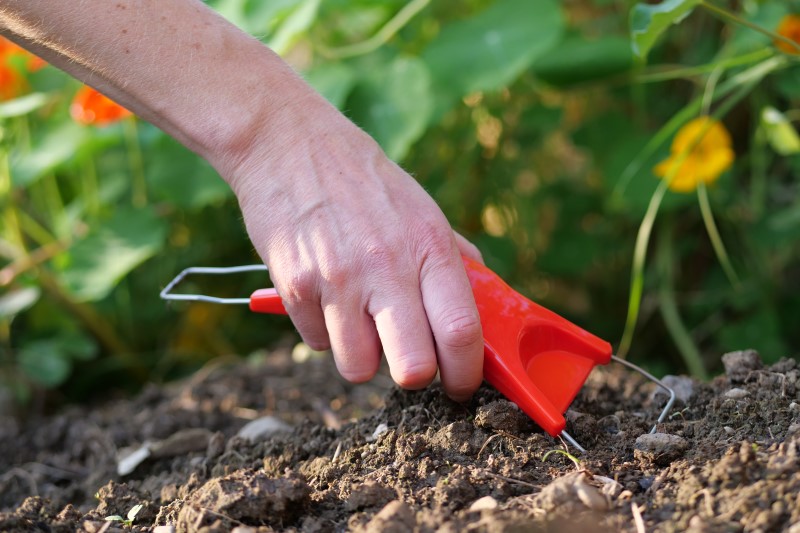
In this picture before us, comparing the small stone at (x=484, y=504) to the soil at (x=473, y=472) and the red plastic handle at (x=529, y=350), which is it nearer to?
the soil at (x=473, y=472)

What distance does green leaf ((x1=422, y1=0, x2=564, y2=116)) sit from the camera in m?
1.69

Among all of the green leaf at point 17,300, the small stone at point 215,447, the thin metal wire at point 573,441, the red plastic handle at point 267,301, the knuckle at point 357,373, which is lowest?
the green leaf at point 17,300

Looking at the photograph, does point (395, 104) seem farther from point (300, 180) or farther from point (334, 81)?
point (300, 180)

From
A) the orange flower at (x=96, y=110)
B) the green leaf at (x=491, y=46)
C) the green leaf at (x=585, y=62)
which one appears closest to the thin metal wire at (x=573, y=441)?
the green leaf at (x=491, y=46)

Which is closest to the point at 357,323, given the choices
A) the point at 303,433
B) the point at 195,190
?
the point at 303,433

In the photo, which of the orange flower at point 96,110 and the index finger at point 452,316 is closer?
the index finger at point 452,316

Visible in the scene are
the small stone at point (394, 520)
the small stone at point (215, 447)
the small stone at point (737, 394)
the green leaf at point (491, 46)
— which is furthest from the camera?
the green leaf at point (491, 46)

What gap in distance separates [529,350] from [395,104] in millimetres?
890

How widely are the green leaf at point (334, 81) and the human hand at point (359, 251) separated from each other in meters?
0.83

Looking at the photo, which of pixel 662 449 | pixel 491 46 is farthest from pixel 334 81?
pixel 662 449

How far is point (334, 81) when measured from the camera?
71.0 inches

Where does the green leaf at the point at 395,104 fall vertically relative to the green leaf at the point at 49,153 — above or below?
above

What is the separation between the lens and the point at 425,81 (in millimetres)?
1743

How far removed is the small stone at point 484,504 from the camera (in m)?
0.78
